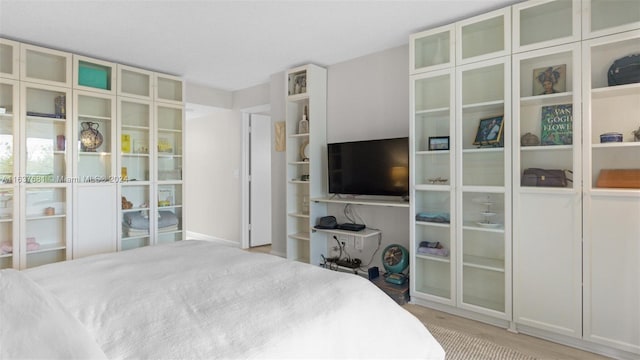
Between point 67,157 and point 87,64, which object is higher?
point 87,64

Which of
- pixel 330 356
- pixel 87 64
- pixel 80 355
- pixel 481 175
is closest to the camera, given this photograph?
pixel 80 355

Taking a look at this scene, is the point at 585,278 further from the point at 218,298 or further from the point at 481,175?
the point at 218,298

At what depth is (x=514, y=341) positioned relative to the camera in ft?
7.93

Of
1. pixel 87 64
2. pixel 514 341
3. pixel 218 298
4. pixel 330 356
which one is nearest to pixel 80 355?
pixel 218 298

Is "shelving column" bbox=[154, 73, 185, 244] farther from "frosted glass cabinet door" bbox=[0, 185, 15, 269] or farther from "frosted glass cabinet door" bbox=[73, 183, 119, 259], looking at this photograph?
"frosted glass cabinet door" bbox=[0, 185, 15, 269]

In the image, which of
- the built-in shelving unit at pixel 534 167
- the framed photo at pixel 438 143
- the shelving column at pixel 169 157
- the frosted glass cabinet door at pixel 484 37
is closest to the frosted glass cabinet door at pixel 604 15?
the built-in shelving unit at pixel 534 167

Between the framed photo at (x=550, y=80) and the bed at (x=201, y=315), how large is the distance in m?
2.01

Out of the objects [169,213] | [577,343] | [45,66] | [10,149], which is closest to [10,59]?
[45,66]

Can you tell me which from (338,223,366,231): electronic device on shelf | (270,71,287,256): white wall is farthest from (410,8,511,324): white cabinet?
(270,71,287,256): white wall

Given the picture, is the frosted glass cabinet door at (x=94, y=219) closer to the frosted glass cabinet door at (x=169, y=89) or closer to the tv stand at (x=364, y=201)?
the frosted glass cabinet door at (x=169, y=89)

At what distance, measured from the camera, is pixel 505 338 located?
2.46 metres

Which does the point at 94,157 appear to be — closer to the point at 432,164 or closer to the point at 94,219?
the point at 94,219

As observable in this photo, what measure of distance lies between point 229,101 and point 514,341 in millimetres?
4604

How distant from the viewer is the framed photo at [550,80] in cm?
244
